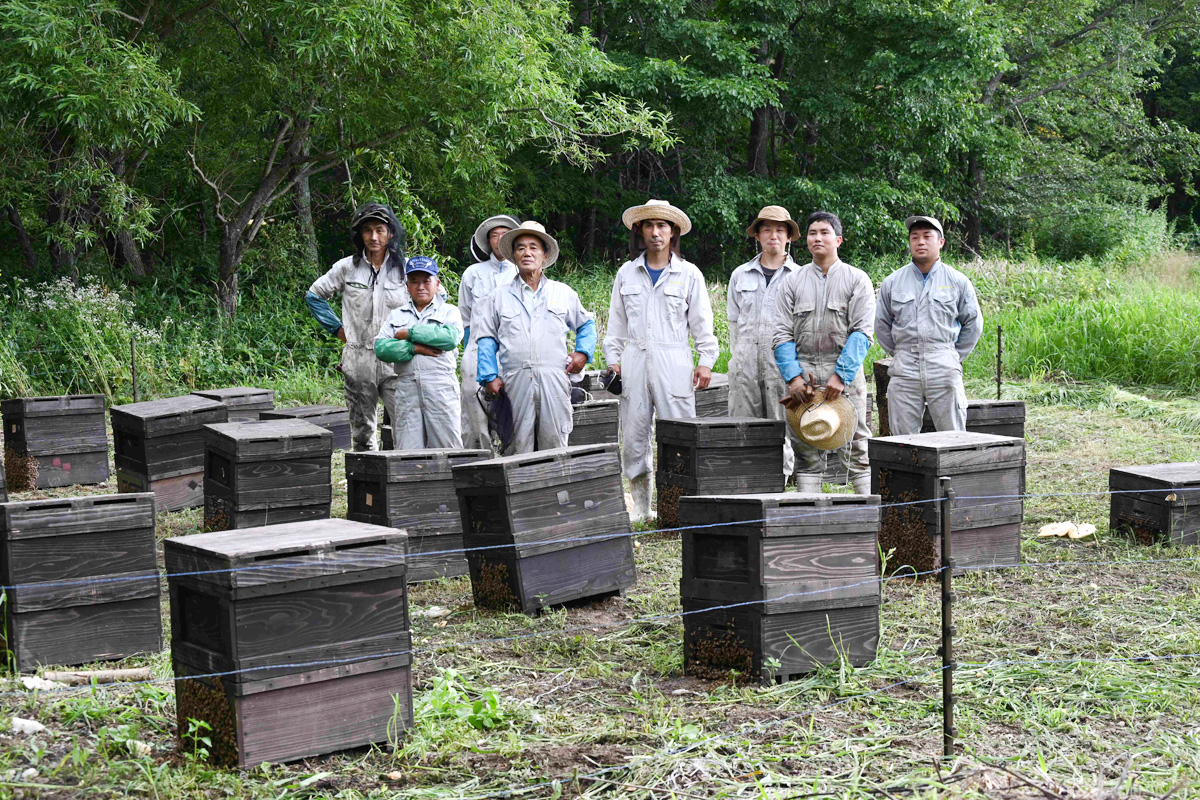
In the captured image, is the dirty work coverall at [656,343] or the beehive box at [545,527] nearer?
the beehive box at [545,527]

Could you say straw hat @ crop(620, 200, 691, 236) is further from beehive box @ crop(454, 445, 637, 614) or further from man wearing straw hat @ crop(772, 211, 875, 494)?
beehive box @ crop(454, 445, 637, 614)

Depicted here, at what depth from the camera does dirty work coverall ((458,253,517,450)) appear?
282 inches

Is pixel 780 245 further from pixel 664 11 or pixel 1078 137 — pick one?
pixel 1078 137

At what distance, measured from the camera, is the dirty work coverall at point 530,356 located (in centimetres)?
635

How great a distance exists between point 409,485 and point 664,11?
15568mm

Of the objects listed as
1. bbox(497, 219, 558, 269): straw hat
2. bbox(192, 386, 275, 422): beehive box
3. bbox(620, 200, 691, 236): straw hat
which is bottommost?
bbox(192, 386, 275, 422): beehive box

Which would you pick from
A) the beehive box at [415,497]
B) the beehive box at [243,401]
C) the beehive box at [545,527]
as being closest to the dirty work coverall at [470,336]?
the beehive box at [415,497]

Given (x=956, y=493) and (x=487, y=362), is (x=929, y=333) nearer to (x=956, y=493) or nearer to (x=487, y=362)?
(x=956, y=493)

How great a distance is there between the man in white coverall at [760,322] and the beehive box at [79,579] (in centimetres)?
390

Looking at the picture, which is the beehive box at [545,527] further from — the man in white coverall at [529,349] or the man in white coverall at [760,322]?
the man in white coverall at [760,322]

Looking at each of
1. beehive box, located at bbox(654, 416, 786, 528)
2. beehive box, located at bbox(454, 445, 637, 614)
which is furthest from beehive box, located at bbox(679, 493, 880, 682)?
beehive box, located at bbox(654, 416, 786, 528)

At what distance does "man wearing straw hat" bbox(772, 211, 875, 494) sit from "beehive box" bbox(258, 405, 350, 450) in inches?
141

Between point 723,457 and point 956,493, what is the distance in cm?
151

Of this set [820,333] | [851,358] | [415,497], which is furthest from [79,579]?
[820,333]
